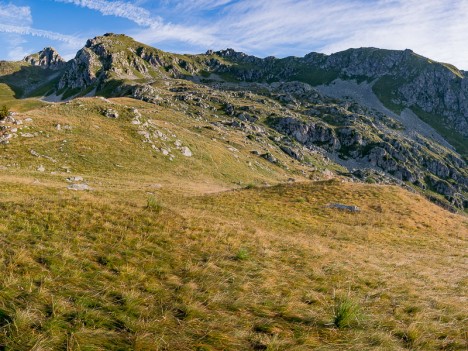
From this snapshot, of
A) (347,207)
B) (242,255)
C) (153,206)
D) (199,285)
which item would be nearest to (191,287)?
(199,285)

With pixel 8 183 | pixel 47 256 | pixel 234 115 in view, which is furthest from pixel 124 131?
pixel 234 115

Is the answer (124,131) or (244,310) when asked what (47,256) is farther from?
(124,131)

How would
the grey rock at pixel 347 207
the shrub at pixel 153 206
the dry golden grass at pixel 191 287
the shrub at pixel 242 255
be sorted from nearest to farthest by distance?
1. the dry golden grass at pixel 191 287
2. the shrub at pixel 242 255
3. the shrub at pixel 153 206
4. the grey rock at pixel 347 207

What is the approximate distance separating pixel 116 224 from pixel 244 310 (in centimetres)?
735

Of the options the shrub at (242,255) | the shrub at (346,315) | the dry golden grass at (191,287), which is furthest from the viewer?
the shrub at (242,255)

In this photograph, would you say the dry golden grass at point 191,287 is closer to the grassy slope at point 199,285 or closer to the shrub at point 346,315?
the grassy slope at point 199,285

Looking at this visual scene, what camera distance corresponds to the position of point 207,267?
9.52 m

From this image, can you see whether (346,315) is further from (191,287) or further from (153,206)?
(153,206)

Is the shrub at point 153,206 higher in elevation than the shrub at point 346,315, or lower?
higher

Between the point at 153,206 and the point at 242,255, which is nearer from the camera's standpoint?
the point at 242,255

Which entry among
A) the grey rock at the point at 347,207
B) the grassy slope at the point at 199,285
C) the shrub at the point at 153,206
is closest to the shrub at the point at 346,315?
the grassy slope at the point at 199,285

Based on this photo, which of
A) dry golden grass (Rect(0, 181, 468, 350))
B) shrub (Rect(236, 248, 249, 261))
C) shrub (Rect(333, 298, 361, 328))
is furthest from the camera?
shrub (Rect(236, 248, 249, 261))

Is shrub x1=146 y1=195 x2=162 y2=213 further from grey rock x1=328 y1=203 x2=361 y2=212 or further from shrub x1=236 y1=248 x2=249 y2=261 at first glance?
grey rock x1=328 y1=203 x2=361 y2=212

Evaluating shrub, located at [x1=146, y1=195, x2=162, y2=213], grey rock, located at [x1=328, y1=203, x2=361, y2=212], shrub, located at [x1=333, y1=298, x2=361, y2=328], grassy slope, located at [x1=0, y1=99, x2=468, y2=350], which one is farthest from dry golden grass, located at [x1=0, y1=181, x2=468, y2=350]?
grey rock, located at [x1=328, y1=203, x2=361, y2=212]
